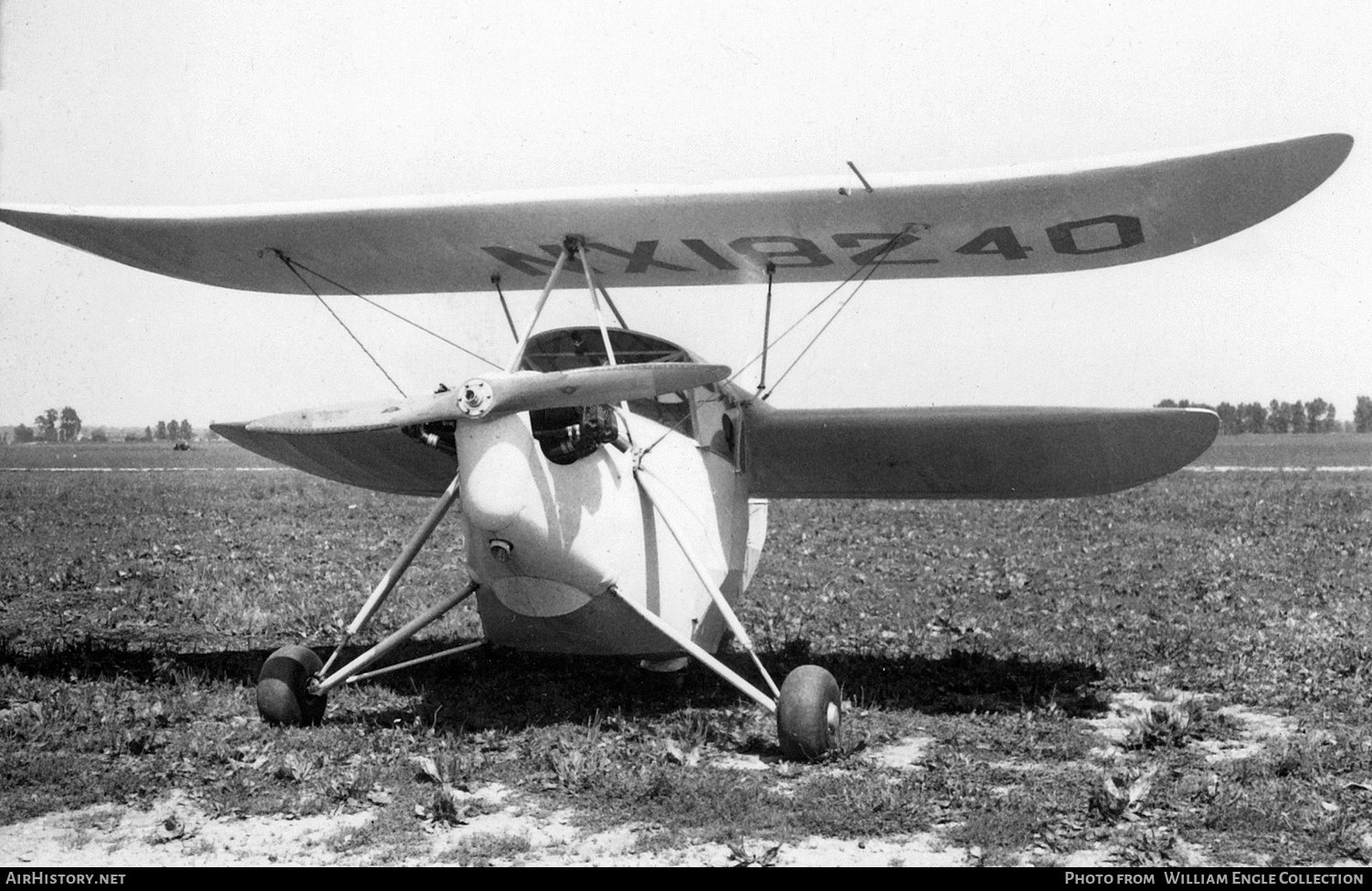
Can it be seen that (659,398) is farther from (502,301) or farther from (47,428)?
(47,428)

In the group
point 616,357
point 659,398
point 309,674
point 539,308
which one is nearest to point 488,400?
point 539,308

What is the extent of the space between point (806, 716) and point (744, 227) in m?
2.88

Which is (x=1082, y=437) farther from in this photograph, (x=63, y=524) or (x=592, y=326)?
(x=63, y=524)

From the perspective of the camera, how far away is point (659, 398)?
6.68 metres

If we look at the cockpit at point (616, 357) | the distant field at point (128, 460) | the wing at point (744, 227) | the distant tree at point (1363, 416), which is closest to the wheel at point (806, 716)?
the cockpit at point (616, 357)

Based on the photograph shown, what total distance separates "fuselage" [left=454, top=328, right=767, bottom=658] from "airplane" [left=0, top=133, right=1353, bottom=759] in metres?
0.02

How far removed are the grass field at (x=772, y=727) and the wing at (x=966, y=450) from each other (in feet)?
4.37

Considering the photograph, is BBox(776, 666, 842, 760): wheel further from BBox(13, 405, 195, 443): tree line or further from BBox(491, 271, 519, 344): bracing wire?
BBox(13, 405, 195, 443): tree line

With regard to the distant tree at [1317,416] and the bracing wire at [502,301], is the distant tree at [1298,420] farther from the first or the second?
the bracing wire at [502,301]

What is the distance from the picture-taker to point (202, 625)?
961 cm

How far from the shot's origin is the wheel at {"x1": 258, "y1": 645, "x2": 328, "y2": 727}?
19.7ft

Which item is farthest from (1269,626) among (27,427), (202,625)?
(27,427)

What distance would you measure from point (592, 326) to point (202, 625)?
5288 millimetres
